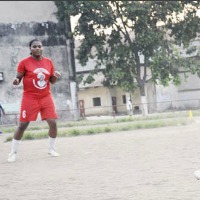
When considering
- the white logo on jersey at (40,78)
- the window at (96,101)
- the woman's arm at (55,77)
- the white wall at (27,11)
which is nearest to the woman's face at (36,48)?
the white logo on jersey at (40,78)

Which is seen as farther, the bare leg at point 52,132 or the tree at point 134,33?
the tree at point 134,33

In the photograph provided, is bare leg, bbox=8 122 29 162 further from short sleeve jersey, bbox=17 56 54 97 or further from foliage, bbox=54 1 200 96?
foliage, bbox=54 1 200 96

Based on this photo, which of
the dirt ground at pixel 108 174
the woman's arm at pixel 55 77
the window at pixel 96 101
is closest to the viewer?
the dirt ground at pixel 108 174

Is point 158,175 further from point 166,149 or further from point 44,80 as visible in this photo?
point 44,80

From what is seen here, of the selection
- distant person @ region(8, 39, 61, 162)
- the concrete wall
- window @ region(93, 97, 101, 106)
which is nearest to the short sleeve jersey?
distant person @ region(8, 39, 61, 162)

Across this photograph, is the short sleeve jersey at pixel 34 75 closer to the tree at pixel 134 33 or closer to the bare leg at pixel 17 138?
the bare leg at pixel 17 138

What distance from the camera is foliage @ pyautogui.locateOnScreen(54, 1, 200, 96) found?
2905 cm

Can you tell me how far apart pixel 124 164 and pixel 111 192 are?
1.69 metres

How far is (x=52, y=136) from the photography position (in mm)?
7266

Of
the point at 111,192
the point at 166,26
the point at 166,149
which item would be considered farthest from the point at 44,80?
the point at 166,26

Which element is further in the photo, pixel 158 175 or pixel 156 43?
pixel 156 43

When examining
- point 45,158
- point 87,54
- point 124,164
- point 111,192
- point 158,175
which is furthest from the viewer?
point 87,54

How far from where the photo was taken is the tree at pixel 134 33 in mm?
29047

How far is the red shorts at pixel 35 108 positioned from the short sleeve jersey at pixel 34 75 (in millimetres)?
84
